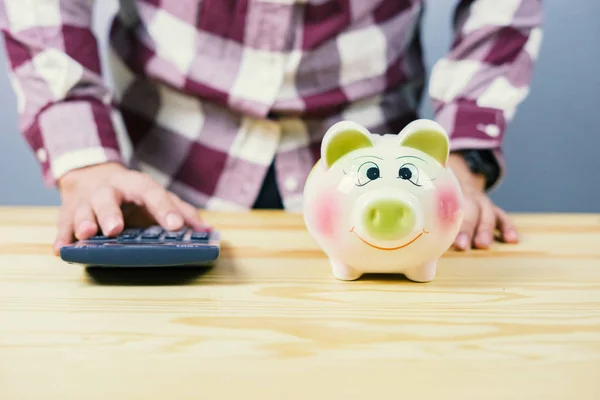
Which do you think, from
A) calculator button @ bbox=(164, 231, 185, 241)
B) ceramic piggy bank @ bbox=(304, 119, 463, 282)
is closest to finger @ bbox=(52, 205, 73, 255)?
calculator button @ bbox=(164, 231, 185, 241)

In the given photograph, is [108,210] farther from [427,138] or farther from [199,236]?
[427,138]

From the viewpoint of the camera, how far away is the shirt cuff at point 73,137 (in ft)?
2.18

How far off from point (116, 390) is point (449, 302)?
0.72ft

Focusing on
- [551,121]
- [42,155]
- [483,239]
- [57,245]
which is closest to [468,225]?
[483,239]

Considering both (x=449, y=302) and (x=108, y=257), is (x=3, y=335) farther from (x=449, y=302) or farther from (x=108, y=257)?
(x=449, y=302)

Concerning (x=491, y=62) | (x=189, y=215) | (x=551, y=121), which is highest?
(x=491, y=62)

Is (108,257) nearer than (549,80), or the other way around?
(108,257)

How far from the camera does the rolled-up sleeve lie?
0.77 m

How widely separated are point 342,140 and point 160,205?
240mm

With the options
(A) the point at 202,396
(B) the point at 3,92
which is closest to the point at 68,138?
(A) the point at 202,396

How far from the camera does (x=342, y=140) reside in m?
0.41

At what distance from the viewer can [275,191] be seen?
→ 2.76ft

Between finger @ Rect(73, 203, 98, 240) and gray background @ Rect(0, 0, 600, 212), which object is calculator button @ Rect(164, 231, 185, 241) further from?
gray background @ Rect(0, 0, 600, 212)

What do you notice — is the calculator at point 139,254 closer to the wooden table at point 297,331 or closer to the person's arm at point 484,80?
the wooden table at point 297,331
